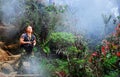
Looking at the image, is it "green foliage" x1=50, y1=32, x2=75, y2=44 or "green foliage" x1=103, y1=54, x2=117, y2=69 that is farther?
"green foliage" x1=50, y1=32, x2=75, y2=44

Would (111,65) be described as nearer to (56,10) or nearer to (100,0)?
(56,10)

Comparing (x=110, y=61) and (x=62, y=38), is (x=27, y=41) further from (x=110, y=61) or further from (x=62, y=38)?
(x=110, y=61)

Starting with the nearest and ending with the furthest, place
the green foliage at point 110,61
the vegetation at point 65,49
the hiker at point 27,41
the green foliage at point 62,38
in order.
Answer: the green foliage at point 110,61 < the vegetation at point 65,49 < the hiker at point 27,41 < the green foliage at point 62,38

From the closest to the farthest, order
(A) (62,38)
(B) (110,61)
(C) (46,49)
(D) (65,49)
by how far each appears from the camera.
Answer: (B) (110,61) < (D) (65,49) < (C) (46,49) < (A) (62,38)

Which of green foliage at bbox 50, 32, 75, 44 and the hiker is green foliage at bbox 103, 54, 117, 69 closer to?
the hiker

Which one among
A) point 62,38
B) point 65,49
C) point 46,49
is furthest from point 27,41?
point 62,38

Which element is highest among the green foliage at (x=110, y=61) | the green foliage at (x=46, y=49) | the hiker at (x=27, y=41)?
the hiker at (x=27, y=41)

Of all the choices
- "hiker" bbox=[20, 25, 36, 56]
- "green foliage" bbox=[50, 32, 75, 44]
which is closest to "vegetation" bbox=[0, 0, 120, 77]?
"green foliage" bbox=[50, 32, 75, 44]

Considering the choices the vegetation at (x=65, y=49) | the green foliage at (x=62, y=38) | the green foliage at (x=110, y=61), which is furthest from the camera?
the green foliage at (x=62, y=38)

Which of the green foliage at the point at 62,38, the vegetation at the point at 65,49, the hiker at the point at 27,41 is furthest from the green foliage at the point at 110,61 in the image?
the green foliage at the point at 62,38

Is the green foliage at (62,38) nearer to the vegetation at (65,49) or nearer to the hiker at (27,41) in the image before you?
the vegetation at (65,49)

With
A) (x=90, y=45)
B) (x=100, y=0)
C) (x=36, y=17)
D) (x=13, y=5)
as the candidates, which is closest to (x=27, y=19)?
(x=36, y=17)

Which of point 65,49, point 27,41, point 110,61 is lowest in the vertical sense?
point 110,61

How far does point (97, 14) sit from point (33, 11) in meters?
7.37
